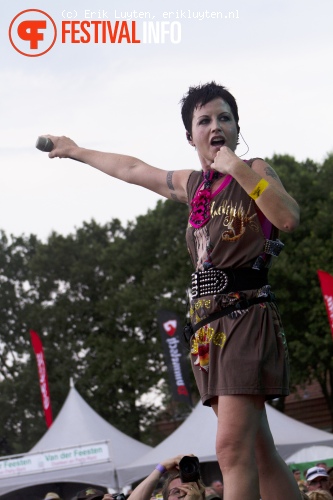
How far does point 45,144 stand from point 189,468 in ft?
5.98

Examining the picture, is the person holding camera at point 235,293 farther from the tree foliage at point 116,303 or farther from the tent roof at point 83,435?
the tree foliage at point 116,303

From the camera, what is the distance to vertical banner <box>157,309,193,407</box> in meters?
29.1

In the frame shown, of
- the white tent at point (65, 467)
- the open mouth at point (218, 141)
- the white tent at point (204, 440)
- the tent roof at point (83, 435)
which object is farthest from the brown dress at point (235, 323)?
the tent roof at point (83, 435)

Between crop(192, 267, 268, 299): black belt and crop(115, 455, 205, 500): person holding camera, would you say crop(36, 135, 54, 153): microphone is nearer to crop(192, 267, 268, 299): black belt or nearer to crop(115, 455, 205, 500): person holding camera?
crop(192, 267, 268, 299): black belt

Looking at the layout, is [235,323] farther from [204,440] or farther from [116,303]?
[116,303]

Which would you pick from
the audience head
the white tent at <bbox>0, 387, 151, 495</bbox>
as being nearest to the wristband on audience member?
the audience head

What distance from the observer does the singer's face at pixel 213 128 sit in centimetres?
454

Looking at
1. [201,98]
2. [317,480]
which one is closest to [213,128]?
[201,98]

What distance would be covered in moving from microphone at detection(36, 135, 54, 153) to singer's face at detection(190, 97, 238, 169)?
917 millimetres

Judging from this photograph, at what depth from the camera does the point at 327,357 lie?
116ft

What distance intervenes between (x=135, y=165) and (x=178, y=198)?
29 centimetres

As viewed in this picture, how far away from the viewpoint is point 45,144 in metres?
5.16

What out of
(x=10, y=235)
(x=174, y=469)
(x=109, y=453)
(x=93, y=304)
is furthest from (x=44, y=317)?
(x=174, y=469)

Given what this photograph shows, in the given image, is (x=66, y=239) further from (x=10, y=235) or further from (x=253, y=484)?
(x=253, y=484)
